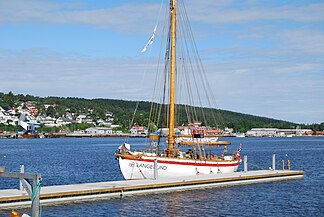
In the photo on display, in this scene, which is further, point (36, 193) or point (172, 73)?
point (172, 73)

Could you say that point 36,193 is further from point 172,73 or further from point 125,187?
point 172,73

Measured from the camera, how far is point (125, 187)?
3878cm

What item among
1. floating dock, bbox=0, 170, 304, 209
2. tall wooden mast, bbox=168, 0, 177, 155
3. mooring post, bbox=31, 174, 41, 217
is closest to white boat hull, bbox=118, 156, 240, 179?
floating dock, bbox=0, 170, 304, 209

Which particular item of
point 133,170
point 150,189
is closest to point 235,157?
point 133,170

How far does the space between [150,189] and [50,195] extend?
25.2ft

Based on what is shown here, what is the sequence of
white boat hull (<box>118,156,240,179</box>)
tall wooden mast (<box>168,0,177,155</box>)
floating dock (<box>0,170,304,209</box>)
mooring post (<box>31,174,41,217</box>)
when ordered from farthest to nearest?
tall wooden mast (<box>168,0,177,155</box>)
white boat hull (<box>118,156,240,179</box>)
floating dock (<box>0,170,304,209</box>)
mooring post (<box>31,174,41,217</box>)

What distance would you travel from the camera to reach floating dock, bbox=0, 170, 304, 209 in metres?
34.4

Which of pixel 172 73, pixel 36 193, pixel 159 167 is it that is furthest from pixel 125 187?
pixel 36 193

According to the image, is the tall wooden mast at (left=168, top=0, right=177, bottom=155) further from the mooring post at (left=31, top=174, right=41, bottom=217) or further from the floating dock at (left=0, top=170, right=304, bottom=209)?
the mooring post at (left=31, top=174, right=41, bottom=217)

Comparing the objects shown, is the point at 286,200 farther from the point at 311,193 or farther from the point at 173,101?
the point at 173,101

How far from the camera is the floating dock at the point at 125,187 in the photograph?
34406 millimetres

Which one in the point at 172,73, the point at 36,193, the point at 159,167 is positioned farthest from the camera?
the point at 172,73

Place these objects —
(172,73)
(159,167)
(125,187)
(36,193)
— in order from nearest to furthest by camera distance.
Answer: (36,193), (125,187), (159,167), (172,73)

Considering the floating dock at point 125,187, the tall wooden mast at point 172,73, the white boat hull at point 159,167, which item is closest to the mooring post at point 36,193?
the floating dock at point 125,187
